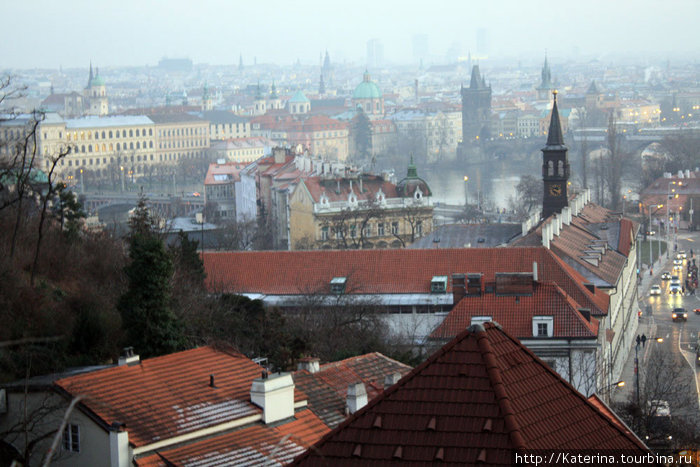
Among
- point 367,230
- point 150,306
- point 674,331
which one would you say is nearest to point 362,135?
point 367,230

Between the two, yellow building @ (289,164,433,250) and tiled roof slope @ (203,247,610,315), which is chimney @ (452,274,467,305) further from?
yellow building @ (289,164,433,250)

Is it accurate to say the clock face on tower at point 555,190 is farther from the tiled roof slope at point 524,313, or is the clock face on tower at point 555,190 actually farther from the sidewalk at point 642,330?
the tiled roof slope at point 524,313

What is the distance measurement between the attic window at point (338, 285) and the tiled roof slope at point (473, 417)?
23.4 meters

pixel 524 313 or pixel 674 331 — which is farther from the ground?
pixel 524 313

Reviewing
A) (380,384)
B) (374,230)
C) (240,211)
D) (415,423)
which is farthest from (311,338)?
(240,211)

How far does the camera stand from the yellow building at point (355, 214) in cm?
5719

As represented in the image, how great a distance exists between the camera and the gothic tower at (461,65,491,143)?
179m

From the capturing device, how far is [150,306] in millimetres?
19828

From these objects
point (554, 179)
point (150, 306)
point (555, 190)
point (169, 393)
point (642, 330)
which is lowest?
point (642, 330)

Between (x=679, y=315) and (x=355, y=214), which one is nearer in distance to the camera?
(x=679, y=315)

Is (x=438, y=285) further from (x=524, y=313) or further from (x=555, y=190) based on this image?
(x=555, y=190)

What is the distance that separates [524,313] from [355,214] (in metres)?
28.0

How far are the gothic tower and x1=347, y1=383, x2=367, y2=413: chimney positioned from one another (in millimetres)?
158224

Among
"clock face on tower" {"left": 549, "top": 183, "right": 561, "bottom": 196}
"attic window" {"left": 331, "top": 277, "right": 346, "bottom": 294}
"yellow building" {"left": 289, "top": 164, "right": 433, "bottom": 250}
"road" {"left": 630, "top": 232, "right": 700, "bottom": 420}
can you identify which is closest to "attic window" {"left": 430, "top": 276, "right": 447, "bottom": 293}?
"attic window" {"left": 331, "top": 277, "right": 346, "bottom": 294}
